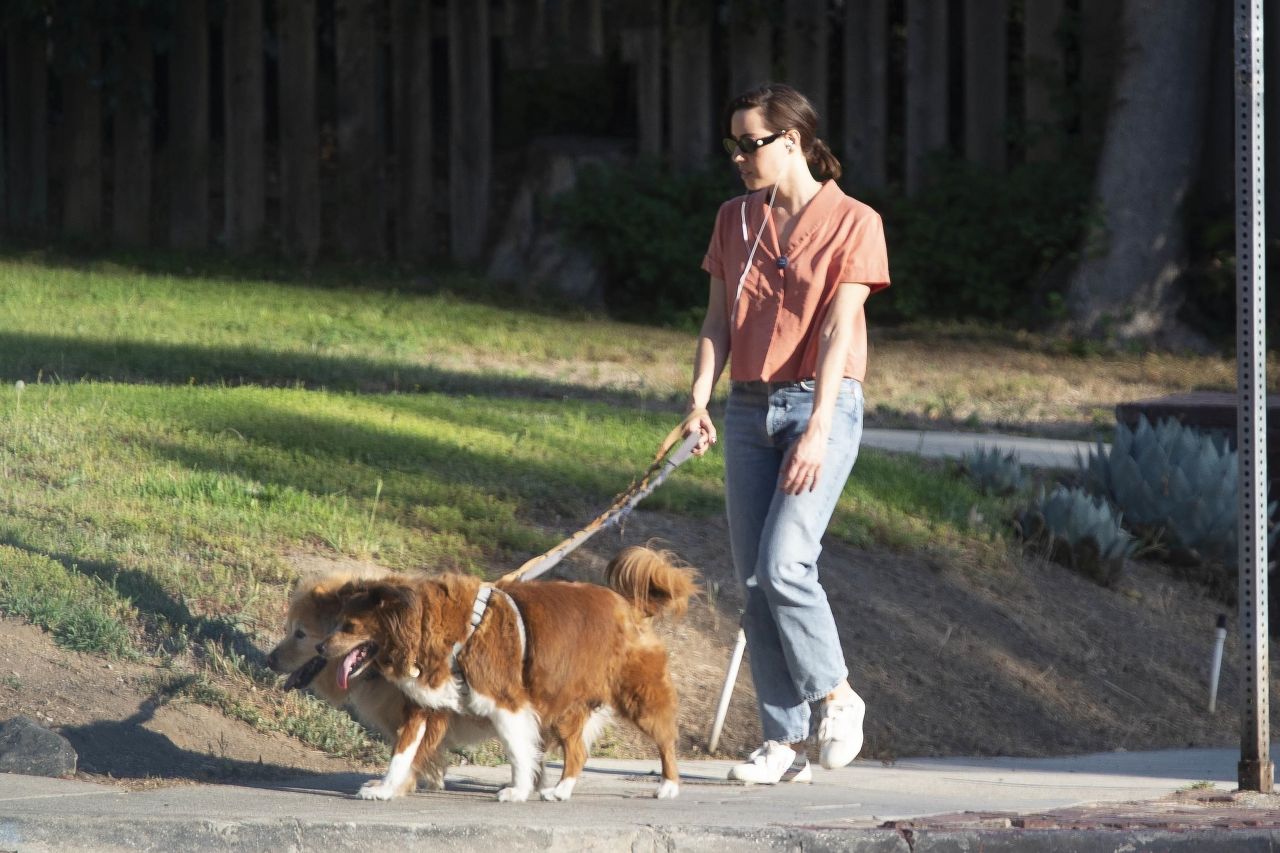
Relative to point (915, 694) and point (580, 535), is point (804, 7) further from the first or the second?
point (580, 535)

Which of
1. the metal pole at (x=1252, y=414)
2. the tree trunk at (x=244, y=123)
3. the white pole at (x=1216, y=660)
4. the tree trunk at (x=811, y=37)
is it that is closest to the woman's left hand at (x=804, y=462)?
the metal pole at (x=1252, y=414)

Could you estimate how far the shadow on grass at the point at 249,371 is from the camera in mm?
11406

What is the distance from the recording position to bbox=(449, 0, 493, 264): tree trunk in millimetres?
17391

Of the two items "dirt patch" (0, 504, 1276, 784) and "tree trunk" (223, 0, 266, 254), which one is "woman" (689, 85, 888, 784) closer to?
"dirt patch" (0, 504, 1276, 784)

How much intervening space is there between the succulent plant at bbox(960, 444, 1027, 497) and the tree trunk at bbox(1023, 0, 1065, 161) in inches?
276

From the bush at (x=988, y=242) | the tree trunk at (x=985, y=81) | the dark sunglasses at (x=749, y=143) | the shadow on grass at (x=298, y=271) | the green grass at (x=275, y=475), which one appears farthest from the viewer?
the shadow on grass at (x=298, y=271)

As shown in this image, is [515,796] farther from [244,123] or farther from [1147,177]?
[244,123]

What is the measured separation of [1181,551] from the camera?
31.2ft

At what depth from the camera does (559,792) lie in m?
5.05

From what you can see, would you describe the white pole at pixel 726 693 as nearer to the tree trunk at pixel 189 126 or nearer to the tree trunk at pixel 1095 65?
the tree trunk at pixel 1095 65

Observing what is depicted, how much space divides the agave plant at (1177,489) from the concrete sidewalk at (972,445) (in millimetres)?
427

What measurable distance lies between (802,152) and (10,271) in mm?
12007

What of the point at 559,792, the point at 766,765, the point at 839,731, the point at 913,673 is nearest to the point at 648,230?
the point at 913,673

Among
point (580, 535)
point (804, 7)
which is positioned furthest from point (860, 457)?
point (804, 7)
